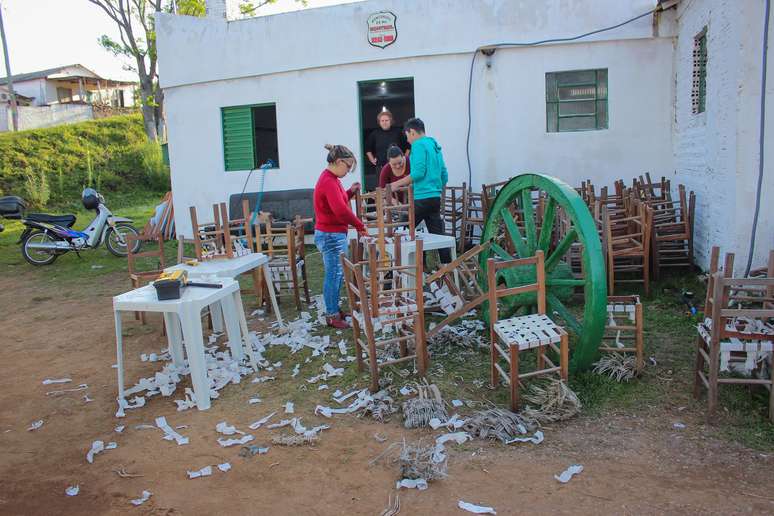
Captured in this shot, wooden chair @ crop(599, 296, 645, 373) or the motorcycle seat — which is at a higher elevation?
the motorcycle seat

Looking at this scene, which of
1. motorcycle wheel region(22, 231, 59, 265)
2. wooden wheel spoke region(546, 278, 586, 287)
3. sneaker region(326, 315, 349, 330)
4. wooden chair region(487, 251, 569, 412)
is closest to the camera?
wooden chair region(487, 251, 569, 412)

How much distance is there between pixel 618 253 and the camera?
248 inches

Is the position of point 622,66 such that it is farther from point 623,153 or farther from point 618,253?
point 618,253

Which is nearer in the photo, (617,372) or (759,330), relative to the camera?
(759,330)

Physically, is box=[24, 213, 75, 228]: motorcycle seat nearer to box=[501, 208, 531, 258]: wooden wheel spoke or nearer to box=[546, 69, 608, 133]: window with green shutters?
box=[546, 69, 608, 133]: window with green shutters

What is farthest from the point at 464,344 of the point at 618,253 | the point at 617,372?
the point at 618,253

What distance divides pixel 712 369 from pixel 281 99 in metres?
8.56

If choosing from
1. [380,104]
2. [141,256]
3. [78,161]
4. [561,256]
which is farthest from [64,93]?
[561,256]

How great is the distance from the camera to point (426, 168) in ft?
21.7

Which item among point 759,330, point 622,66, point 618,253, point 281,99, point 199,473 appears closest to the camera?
point 199,473

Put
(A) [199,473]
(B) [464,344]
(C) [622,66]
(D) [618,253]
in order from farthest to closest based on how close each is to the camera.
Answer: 1. (C) [622,66]
2. (D) [618,253]
3. (B) [464,344]
4. (A) [199,473]

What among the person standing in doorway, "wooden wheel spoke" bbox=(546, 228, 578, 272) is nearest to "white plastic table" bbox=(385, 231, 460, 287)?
the person standing in doorway

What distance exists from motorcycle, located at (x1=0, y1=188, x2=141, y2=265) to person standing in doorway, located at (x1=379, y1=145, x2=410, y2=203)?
554 cm

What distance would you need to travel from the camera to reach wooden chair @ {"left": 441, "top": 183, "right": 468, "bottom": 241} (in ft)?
30.1
